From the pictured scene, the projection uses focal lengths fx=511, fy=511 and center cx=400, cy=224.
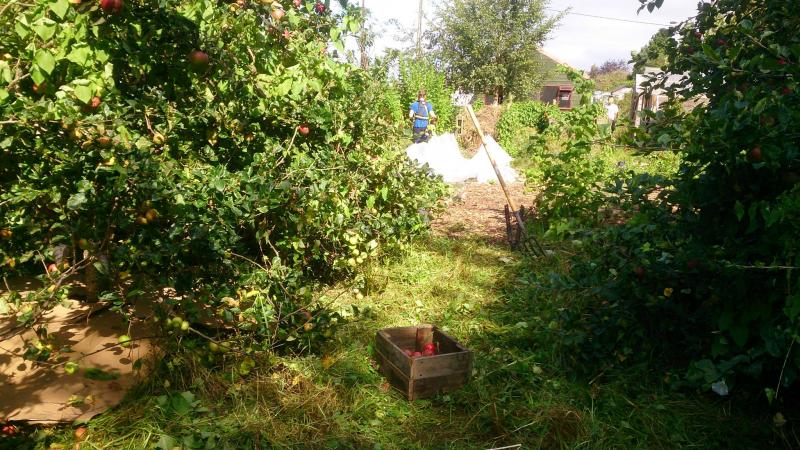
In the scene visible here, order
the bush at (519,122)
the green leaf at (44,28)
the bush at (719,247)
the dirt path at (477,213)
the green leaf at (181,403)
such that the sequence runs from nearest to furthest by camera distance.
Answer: the bush at (719,247)
the green leaf at (44,28)
the green leaf at (181,403)
the dirt path at (477,213)
the bush at (519,122)

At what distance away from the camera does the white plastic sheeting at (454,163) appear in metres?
10.2

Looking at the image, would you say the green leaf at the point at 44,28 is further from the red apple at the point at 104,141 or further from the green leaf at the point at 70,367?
the green leaf at the point at 70,367

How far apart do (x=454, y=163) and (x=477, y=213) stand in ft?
11.5

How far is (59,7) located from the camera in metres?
2.13

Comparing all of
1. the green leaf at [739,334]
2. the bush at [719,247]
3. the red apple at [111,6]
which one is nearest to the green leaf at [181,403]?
the red apple at [111,6]

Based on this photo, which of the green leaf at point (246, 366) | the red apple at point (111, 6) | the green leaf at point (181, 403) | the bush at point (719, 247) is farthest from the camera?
the green leaf at point (246, 366)

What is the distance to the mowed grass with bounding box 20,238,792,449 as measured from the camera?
7.62 ft

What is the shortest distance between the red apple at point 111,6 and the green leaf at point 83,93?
36cm

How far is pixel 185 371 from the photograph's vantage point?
102 inches

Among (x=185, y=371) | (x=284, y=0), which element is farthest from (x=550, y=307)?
(x=284, y=0)

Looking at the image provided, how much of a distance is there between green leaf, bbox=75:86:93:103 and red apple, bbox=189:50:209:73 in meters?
0.56

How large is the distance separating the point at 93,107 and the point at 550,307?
3.07 metres

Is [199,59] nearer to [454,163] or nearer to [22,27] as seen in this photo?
[22,27]

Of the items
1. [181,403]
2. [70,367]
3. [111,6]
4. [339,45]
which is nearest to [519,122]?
[339,45]
